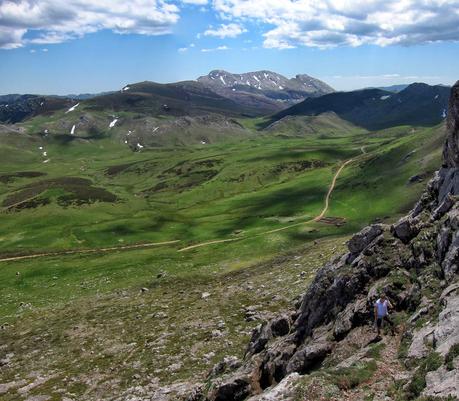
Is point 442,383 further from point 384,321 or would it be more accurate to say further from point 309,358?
point 309,358

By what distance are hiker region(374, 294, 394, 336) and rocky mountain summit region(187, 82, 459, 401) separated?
18.0 inches

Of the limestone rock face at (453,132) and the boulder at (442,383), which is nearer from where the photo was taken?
the boulder at (442,383)

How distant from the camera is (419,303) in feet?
90.9

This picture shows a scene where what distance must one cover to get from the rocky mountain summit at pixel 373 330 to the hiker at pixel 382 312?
456 mm

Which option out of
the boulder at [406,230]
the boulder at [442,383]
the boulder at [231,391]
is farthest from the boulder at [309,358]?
the boulder at [406,230]

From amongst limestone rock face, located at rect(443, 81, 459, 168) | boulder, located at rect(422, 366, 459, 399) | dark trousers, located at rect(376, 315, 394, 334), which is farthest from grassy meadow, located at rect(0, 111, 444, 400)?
limestone rock face, located at rect(443, 81, 459, 168)

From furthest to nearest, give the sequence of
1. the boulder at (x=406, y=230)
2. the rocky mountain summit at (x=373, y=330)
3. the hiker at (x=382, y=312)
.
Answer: the boulder at (x=406, y=230), the hiker at (x=382, y=312), the rocky mountain summit at (x=373, y=330)

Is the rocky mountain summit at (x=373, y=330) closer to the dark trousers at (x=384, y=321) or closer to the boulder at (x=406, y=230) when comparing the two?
the boulder at (x=406, y=230)

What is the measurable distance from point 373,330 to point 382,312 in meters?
1.43

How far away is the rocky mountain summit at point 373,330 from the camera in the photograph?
22.2 meters

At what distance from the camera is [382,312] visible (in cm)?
2730

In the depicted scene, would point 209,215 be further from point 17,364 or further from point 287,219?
point 17,364

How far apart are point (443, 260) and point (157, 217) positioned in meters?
139

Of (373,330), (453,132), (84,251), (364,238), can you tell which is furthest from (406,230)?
(84,251)
